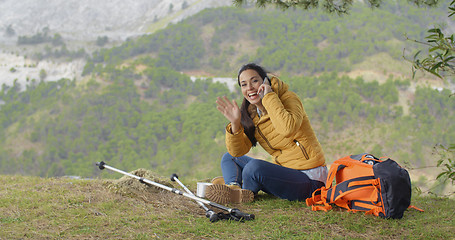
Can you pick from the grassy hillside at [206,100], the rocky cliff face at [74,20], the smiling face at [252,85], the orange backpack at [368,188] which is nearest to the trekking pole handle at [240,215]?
the orange backpack at [368,188]

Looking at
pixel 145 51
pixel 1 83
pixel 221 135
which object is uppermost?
pixel 145 51

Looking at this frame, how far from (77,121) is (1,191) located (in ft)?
108

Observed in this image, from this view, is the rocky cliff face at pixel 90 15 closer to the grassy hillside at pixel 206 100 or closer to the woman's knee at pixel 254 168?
the grassy hillside at pixel 206 100

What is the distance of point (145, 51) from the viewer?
42438 mm

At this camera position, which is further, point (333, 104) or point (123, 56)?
point (123, 56)

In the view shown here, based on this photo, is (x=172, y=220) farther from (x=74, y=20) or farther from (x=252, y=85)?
(x=74, y=20)

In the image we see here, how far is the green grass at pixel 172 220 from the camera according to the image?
7.00 feet

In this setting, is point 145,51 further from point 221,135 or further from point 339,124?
point 339,124

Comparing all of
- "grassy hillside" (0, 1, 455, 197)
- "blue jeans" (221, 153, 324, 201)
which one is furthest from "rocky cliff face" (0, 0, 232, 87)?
"blue jeans" (221, 153, 324, 201)

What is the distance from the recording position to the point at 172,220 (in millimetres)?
2387

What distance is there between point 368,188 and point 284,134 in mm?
591

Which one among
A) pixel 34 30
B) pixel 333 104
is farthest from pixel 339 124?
pixel 34 30

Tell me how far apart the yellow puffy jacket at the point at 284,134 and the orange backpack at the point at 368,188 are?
0.66 feet

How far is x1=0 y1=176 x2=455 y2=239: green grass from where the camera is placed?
2135 millimetres
